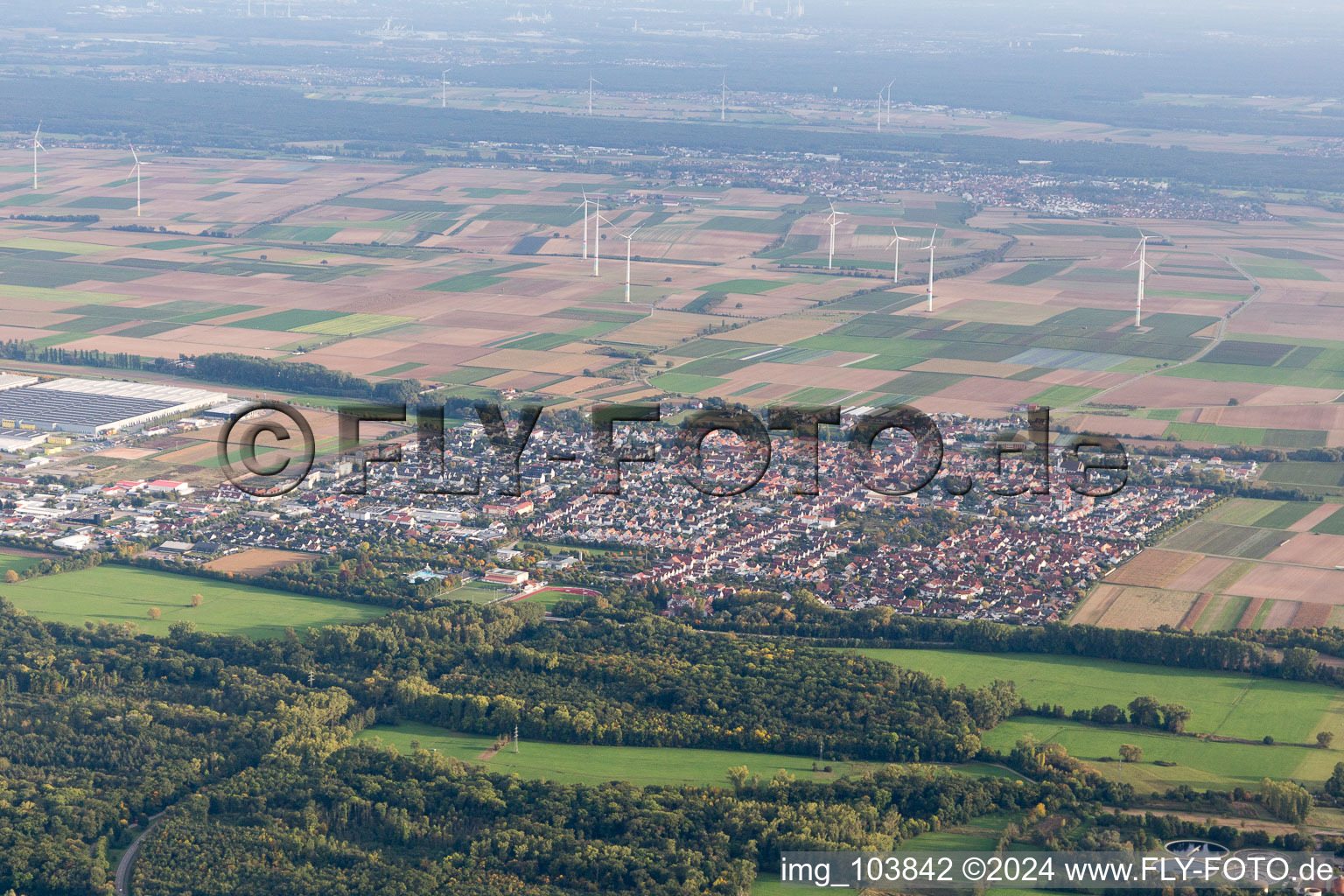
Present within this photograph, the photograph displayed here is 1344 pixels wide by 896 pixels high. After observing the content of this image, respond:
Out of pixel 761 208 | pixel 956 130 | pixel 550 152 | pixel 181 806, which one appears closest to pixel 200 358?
pixel 181 806

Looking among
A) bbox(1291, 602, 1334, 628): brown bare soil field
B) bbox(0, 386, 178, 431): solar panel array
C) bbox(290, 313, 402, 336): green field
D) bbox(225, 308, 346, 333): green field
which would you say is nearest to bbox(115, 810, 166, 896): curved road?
bbox(1291, 602, 1334, 628): brown bare soil field

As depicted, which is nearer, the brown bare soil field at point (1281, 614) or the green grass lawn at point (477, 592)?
the brown bare soil field at point (1281, 614)

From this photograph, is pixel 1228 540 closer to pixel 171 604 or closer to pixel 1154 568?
pixel 1154 568

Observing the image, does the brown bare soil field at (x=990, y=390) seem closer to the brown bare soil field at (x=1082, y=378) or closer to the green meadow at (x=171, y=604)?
the brown bare soil field at (x=1082, y=378)

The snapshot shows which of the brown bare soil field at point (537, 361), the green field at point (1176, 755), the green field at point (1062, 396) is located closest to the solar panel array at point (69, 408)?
the brown bare soil field at point (537, 361)

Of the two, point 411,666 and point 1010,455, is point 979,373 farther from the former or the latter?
point 411,666
